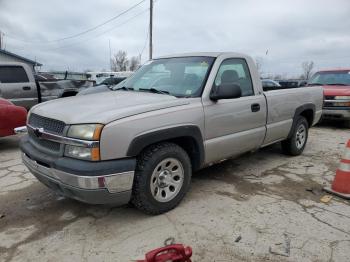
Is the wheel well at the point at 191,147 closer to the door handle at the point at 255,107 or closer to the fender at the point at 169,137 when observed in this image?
the fender at the point at 169,137

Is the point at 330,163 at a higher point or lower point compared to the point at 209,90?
lower

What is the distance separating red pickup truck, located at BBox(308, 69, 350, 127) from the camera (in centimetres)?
932

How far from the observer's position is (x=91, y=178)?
288cm

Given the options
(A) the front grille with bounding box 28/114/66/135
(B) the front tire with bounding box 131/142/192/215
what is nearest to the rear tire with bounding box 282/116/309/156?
(B) the front tire with bounding box 131/142/192/215

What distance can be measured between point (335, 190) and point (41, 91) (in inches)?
319

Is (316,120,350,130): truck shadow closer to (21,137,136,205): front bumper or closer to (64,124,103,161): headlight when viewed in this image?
(21,137,136,205): front bumper

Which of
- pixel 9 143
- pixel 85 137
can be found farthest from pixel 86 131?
pixel 9 143

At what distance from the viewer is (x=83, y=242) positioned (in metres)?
3.04

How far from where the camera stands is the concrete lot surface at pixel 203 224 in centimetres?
289

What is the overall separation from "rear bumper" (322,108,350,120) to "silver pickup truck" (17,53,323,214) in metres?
5.27

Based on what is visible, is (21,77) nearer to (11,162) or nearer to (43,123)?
(11,162)

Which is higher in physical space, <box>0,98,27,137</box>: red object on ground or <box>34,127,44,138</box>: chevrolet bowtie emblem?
<box>34,127,44,138</box>: chevrolet bowtie emblem

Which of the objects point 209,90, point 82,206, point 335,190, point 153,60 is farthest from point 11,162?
point 335,190

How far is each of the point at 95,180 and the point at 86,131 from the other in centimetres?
45
